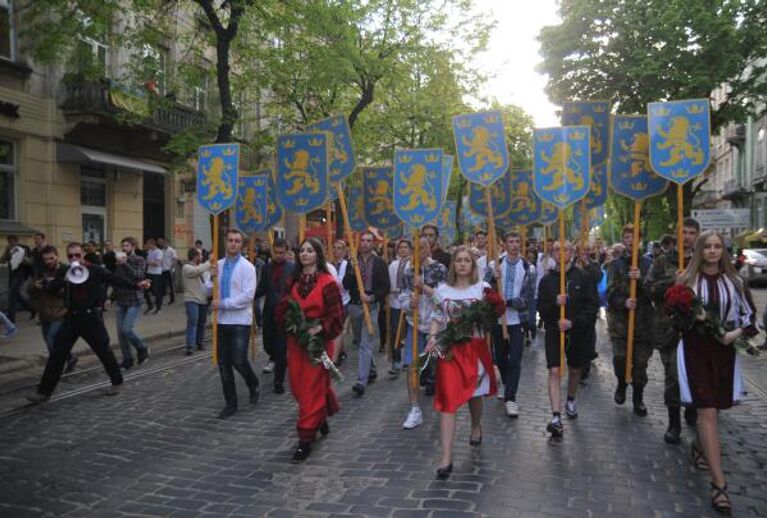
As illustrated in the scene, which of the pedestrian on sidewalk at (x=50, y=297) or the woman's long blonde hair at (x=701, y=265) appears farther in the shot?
the pedestrian on sidewalk at (x=50, y=297)

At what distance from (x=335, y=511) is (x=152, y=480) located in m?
1.51

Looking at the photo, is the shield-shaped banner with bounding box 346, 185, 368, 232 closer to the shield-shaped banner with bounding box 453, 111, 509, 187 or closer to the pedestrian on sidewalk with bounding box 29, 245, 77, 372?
the shield-shaped banner with bounding box 453, 111, 509, 187

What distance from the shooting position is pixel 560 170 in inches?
297

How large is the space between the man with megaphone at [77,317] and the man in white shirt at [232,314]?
173 cm

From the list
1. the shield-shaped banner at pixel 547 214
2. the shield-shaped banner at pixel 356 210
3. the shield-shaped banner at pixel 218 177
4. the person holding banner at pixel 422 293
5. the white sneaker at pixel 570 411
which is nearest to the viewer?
the white sneaker at pixel 570 411

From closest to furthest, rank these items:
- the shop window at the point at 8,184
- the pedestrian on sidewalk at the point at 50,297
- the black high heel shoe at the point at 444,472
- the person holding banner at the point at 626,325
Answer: the black high heel shoe at the point at 444,472 < the person holding banner at the point at 626,325 < the pedestrian on sidewalk at the point at 50,297 < the shop window at the point at 8,184

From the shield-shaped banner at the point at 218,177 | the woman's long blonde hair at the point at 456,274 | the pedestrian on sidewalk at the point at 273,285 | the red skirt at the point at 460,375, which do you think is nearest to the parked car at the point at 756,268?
the pedestrian on sidewalk at the point at 273,285

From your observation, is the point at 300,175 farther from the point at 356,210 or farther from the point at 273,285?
the point at 356,210

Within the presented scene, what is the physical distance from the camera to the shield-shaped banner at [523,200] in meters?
12.5

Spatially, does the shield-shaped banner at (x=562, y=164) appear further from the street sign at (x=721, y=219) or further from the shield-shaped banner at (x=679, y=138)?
the street sign at (x=721, y=219)

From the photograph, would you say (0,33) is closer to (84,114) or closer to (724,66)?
(84,114)

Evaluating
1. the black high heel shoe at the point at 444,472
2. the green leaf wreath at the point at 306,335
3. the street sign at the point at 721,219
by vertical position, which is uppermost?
the street sign at the point at 721,219

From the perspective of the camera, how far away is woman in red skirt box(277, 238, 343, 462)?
551 cm

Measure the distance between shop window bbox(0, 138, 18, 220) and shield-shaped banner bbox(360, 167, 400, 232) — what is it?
9551 millimetres
